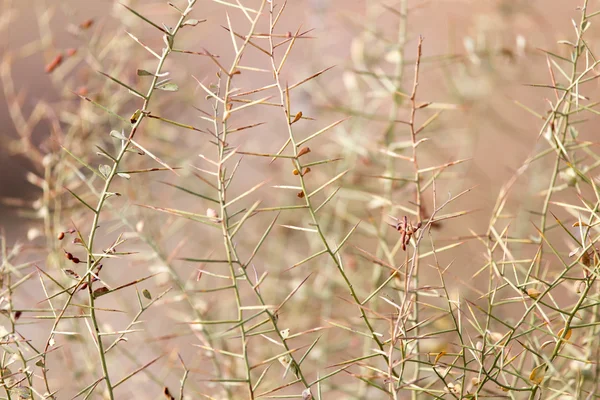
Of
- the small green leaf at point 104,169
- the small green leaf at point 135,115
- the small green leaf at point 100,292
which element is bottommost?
the small green leaf at point 100,292

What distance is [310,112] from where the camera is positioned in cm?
111

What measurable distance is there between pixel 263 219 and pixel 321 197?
7.6 inches

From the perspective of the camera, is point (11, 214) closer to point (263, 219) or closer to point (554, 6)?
point (263, 219)

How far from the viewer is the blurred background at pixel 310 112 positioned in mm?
870

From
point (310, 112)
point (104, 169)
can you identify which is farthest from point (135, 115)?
point (310, 112)

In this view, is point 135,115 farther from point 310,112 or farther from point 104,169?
point 310,112

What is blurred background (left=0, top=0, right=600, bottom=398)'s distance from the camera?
0.87m

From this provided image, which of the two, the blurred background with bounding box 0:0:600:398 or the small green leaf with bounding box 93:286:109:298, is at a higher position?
the blurred background with bounding box 0:0:600:398

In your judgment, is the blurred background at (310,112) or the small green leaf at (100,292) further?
the blurred background at (310,112)

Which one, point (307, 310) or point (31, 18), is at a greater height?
→ point (31, 18)

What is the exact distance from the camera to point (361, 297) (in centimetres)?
100

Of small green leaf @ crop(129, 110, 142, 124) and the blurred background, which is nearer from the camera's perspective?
small green leaf @ crop(129, 110, 142, 124)

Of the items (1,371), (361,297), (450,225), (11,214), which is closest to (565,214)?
(450,225)

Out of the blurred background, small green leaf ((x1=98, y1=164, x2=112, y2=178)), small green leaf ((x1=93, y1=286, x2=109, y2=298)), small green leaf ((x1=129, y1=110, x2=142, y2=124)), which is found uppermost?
the blurred background
